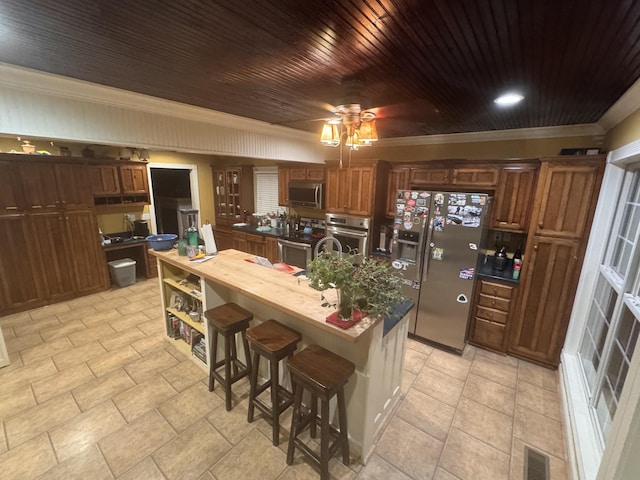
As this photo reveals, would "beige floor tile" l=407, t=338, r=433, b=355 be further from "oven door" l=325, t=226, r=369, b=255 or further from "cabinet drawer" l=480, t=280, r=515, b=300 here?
"oven door" l=325, t=226, r=369, b=255

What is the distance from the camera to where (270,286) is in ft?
6.97

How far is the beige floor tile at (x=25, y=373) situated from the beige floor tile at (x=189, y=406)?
1359 mm

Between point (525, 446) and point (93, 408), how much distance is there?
3.38 metres

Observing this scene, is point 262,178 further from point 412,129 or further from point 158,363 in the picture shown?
point 158,363

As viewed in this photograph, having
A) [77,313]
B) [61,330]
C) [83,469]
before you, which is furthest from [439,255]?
[77,313]

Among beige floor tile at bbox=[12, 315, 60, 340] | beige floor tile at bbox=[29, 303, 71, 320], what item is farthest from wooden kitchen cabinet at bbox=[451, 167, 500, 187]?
beige floor tile at bbox=[29, 303, 71, 320]

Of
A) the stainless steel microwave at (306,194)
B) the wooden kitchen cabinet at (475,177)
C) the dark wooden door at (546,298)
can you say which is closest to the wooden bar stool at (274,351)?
the dark wooden door at (546,298)

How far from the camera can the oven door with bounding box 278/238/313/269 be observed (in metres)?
4.34

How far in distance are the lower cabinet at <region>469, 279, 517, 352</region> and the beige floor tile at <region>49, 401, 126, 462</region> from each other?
3515 millimetres

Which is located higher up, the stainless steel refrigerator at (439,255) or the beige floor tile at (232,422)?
the stainless steel refrigerator at (439,255)

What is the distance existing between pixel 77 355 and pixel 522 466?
408 cm

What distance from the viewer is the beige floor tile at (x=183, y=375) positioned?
8.23 ft

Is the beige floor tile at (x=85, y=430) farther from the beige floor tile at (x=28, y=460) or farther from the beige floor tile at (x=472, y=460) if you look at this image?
the beige floor tile at (x=472, y=460)

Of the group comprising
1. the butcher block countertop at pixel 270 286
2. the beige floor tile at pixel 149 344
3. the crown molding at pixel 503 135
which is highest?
the crown molding at pixel 503 135
